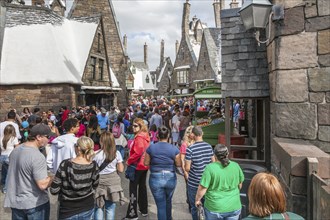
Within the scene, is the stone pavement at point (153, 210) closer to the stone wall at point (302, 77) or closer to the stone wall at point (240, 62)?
the stone wall at point (302, 77)

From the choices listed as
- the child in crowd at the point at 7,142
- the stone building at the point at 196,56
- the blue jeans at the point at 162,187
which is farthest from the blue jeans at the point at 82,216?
the stone building at the point at 196,56

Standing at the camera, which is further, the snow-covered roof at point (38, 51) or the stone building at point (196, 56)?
the stone building at point (196, 56)

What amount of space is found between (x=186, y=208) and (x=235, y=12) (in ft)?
14.7

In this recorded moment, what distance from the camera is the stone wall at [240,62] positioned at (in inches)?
235

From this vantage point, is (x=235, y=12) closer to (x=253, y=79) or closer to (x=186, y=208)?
(x=253, y=79)

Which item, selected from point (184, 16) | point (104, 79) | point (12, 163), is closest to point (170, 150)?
point (12, 163)

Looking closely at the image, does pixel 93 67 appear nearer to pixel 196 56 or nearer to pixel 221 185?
pixel 221 185

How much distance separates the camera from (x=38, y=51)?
565 inches

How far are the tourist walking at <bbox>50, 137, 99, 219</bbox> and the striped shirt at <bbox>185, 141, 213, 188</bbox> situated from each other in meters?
1.43

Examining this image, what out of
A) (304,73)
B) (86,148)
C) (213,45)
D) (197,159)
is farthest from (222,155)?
(213,45)

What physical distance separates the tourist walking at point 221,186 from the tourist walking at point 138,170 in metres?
1.69

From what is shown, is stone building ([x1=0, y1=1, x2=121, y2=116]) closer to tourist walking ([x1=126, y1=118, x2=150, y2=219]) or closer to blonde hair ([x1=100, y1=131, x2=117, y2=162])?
tourist walking ([x1=126, y1=118, x2=150, y2=219])

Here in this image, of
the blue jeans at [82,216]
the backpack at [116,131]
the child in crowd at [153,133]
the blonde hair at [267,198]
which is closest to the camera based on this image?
the blonde hair at [267,198]

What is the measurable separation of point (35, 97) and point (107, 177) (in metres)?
11.2
